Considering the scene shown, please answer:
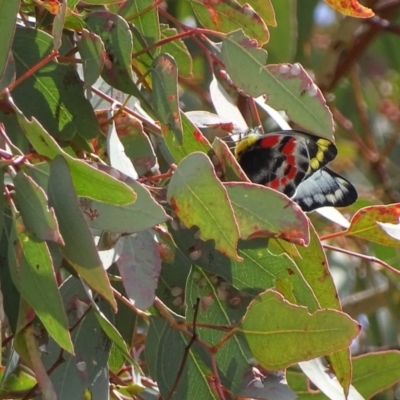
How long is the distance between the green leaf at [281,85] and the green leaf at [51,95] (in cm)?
15

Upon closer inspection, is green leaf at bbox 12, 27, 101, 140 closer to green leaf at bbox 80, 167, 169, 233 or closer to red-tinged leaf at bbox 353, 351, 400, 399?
green leaf at bbox 80, 167, 169, 233

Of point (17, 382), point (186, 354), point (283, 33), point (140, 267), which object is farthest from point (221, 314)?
point (283, 33)

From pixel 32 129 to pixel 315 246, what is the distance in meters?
0.30

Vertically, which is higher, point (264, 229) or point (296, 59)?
point (264, 229)

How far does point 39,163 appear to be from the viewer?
0.78 metres

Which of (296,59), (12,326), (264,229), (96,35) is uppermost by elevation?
(96,35)

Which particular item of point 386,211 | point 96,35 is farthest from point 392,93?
point 96,35

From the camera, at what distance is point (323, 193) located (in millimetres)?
1071

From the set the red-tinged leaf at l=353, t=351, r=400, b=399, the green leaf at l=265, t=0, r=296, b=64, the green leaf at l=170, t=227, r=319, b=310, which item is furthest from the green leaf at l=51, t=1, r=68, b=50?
the green leaf at l=265, t=0, r=296, b=64

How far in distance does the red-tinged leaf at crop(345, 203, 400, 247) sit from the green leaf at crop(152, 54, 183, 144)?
26 centimetres

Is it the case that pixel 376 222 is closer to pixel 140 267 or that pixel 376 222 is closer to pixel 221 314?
pixel 221 314

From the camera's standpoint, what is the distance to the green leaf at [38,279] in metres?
0.74

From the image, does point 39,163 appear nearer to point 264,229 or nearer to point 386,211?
point 264,229

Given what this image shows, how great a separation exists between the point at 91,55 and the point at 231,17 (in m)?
0.20
